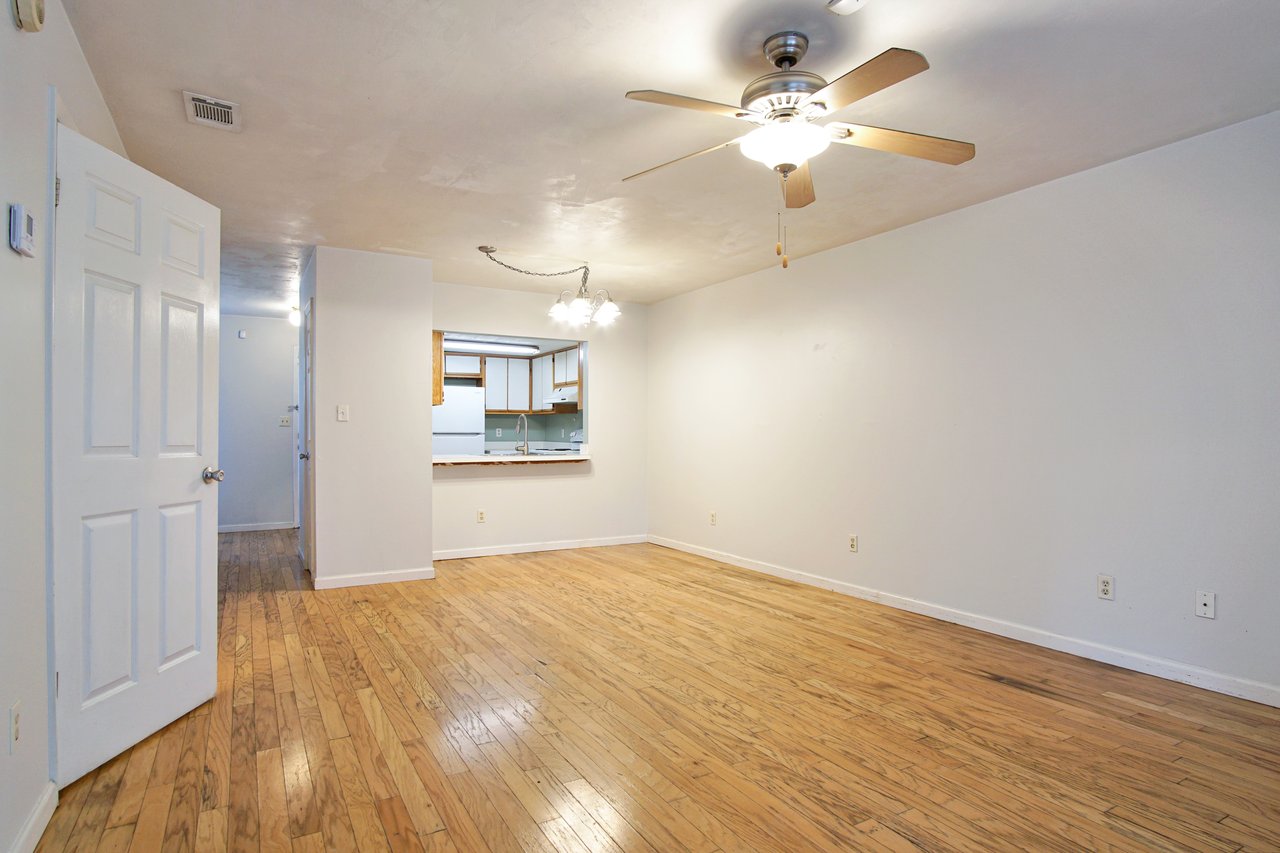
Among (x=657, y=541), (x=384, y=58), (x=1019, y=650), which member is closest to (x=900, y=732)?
(x=1019, y=650)

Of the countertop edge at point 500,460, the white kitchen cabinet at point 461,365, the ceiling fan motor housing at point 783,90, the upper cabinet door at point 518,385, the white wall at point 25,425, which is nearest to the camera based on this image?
the white wall at point 25,425

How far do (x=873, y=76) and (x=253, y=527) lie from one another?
7666mm

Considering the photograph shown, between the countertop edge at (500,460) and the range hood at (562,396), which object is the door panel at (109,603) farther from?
the range hood at (562,396)

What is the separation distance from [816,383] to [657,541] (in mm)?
2535

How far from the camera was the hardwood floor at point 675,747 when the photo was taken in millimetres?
1858

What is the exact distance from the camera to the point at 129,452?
7.58 ft

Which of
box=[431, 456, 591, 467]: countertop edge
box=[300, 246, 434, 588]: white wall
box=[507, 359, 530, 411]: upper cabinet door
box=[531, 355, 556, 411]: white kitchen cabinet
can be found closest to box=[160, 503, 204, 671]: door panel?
box=[300, 246, 434, 588]: white wall

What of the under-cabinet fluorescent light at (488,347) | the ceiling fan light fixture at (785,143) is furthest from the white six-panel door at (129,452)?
the under-cabinet fluorescent light at (488,347)

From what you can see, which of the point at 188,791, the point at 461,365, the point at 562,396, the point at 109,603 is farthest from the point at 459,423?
the point at 188,791

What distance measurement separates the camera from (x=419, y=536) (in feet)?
16.6

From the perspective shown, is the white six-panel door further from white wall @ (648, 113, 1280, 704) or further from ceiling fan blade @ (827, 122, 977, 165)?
white wall @ (648, 113, 1280, 704)

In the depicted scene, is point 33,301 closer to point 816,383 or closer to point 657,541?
point 816,383

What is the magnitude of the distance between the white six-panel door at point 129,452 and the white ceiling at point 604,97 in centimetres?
57

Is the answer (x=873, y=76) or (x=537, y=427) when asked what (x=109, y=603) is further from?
(x=537, y=427)
